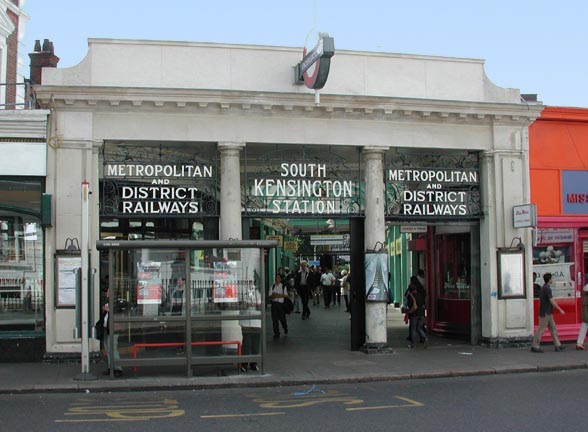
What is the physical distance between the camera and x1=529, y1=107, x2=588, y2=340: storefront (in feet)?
54.6

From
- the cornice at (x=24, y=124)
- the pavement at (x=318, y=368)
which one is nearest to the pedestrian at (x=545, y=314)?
the pavement at (x=318, y=368)

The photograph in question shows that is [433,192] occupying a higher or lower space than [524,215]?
higher

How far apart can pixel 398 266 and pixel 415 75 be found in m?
13.1

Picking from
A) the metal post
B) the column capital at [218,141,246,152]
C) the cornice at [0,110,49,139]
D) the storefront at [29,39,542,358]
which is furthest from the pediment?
the metal post

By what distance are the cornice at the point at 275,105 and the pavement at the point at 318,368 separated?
529cm

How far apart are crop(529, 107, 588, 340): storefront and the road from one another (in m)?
5.17

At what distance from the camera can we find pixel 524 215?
614 inches

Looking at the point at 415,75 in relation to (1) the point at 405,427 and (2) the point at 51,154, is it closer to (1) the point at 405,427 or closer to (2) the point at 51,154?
(2) the point at 51,154

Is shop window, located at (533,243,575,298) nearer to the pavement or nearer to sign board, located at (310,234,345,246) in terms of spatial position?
the pavement

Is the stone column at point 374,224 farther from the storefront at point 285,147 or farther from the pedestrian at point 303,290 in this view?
the pedestrian at point 303,290

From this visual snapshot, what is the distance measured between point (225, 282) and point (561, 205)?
9021 mm

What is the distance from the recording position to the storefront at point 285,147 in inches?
561

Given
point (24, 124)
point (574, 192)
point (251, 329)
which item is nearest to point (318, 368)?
point (251, 329)

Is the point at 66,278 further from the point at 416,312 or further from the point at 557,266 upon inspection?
the point at 557,266
